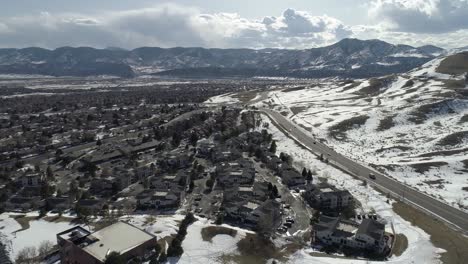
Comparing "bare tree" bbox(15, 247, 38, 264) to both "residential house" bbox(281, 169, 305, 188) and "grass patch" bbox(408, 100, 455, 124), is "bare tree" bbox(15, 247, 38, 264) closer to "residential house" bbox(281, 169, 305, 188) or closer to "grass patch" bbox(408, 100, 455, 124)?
"residential house" bbox(281, 169, 305, 188)

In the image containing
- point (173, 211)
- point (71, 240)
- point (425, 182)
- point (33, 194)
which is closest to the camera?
point (71, 240)

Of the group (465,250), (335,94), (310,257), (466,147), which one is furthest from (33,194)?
(335,94)

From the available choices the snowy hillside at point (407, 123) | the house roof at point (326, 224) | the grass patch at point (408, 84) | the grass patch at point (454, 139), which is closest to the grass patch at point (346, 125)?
the snowy hillside at point (407, 123)

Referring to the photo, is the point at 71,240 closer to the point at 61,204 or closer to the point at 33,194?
the point at 61,204

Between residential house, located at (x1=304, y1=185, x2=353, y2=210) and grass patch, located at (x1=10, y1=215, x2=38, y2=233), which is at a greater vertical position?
residential house, located at (x1=304, y1=185, x2=353, y2=210)

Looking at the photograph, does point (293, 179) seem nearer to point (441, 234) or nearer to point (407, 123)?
point (441, 234)

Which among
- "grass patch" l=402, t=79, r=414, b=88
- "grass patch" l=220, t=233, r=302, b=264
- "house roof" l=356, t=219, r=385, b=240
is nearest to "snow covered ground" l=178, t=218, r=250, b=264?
"grass patch" l=220, t=233, r=302, b=264

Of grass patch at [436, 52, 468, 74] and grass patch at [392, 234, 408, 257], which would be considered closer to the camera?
grass patch at [392, 234, 408, 257]

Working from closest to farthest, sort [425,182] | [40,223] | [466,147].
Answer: [40,223] < [425,182] < [466,147]
